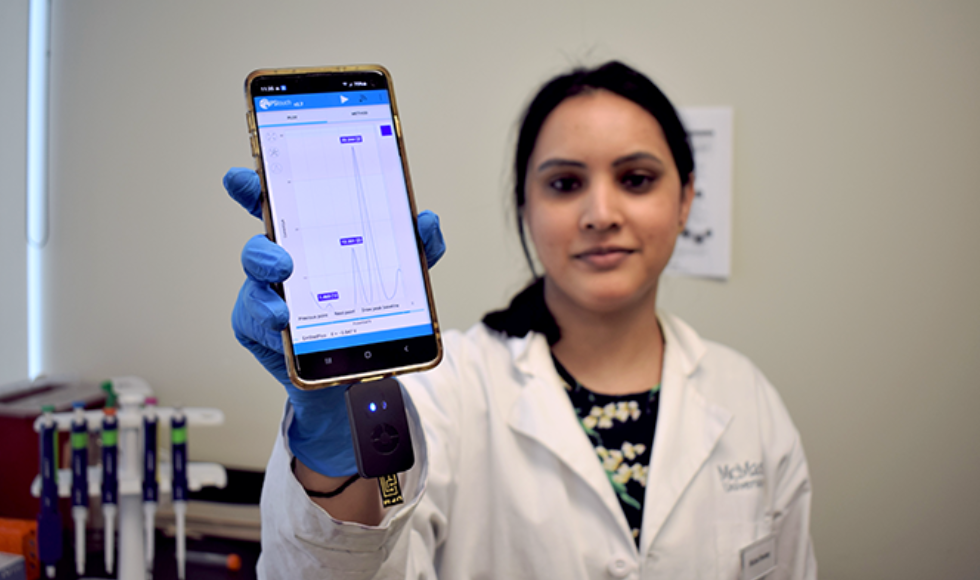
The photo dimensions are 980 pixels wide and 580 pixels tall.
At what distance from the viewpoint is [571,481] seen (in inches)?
30.5

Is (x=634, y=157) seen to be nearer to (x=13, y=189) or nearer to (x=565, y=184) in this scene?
(x=565, y=184)

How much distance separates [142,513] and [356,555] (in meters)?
0.59

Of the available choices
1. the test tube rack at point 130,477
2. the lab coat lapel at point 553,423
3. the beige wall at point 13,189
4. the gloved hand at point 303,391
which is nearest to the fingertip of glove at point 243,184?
the gloved hand at point 303,391

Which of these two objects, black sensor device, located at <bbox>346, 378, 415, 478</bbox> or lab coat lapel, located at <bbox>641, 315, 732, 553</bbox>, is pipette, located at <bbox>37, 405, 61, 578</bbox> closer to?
black sensor device, located at <bbox>346, 378, 415, 478</bbox>

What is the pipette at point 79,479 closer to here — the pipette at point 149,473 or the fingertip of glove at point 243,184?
the pipette at point 149,473

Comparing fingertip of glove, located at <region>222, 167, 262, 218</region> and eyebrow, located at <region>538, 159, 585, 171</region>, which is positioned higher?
eyebrow, located at <region>538, 159, 585, 171</region>

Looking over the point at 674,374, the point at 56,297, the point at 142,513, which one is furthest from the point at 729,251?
the point at 56,297

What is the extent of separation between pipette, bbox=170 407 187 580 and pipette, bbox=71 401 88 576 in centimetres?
12

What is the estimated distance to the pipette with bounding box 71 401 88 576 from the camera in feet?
2.81

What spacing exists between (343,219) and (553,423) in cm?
45

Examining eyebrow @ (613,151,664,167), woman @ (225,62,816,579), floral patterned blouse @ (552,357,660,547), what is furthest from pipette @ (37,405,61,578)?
eyebrow @ (613,151,664,167)

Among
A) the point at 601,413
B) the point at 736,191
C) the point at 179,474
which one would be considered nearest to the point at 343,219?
the point at 601,413

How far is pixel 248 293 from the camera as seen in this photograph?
46 cm

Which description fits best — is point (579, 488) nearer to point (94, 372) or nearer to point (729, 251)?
point (729, 251)
